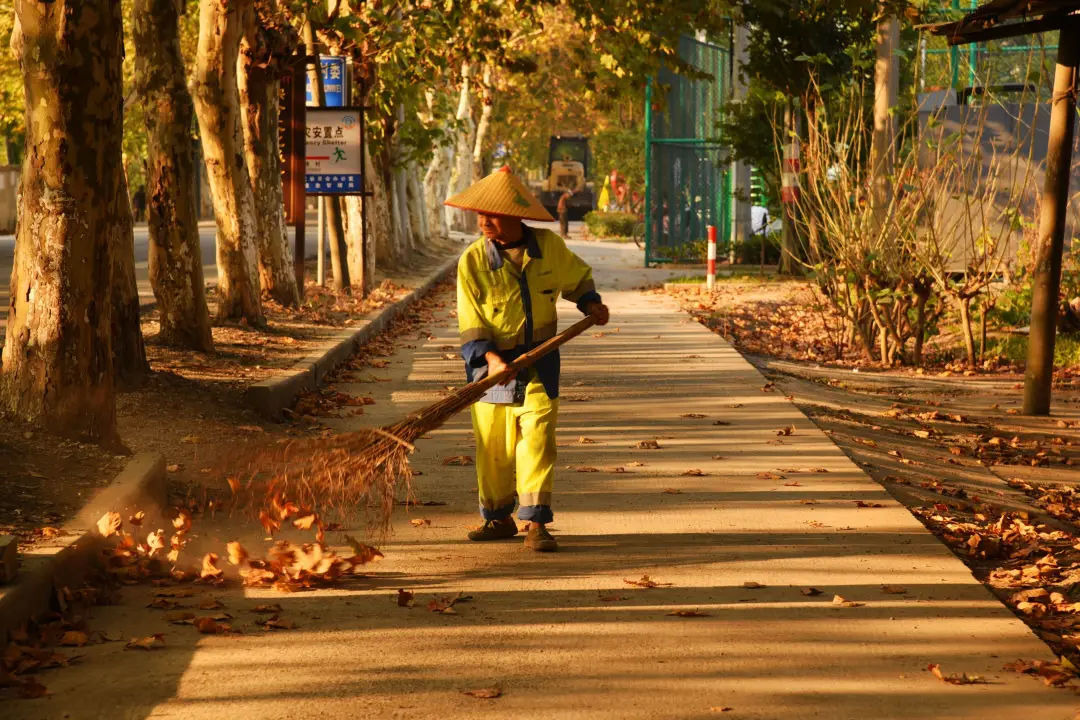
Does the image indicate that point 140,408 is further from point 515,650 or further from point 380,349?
point 380,349

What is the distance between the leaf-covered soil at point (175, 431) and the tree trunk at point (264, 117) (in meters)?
1.08

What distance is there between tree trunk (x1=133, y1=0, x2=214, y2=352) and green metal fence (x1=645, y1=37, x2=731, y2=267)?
720 inches

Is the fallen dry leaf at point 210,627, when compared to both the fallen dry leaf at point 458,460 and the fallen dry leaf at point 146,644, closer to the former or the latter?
the fallen dry leaf at point 146,644

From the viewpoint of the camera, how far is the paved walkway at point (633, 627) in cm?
451

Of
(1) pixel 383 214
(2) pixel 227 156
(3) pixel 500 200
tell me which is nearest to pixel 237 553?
(3) pixel 500 200

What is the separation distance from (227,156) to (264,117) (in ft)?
6.54

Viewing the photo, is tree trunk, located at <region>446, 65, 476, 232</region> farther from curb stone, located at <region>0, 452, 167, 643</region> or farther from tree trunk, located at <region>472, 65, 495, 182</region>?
curb stone, located at <region>0, 452, 167, 643</region>

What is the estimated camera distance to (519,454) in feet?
21.4

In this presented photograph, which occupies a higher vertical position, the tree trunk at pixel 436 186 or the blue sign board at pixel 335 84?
the blue sign board at pixel 335 84

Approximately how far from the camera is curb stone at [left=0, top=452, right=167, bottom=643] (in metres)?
5.04

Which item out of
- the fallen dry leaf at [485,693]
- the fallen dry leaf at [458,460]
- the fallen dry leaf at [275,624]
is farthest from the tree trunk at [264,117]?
the fallen dry leaf at [485,693]

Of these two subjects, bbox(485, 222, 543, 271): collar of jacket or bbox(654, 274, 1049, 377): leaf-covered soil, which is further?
bbox(654, 274, 1049, 377): leaf-covered soil

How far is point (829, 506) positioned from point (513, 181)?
231 centimetres

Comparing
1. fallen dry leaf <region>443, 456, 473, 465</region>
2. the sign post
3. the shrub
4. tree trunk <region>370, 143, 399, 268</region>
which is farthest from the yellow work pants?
the shrub
